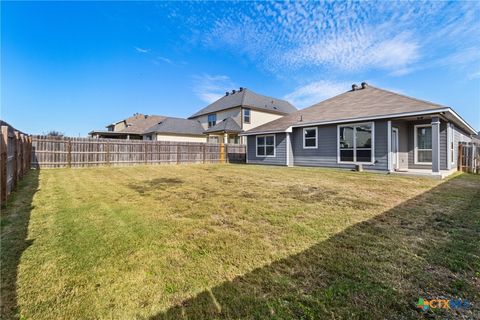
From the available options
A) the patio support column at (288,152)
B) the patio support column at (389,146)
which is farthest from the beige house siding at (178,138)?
the patio support column at (389,146)

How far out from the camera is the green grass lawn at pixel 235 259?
188 centimetres

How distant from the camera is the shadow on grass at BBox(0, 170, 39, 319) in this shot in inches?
74.1

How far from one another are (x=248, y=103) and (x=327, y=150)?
555 inches

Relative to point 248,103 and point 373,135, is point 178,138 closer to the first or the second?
point 248,103

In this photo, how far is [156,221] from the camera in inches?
154

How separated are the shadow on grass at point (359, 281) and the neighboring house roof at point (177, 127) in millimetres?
24915

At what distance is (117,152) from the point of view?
596 inches

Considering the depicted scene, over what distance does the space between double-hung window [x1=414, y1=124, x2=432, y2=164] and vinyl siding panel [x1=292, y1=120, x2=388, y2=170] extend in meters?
2.85

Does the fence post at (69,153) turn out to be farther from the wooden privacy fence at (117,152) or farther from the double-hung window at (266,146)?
the double-hung window at (266,146)

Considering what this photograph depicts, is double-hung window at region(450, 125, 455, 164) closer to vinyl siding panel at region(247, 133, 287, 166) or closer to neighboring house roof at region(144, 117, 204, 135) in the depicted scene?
vinyl siding panel at region(247, 133, 287, 166)

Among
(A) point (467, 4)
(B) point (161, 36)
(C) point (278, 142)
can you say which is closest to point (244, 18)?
(B) point (161, 36)

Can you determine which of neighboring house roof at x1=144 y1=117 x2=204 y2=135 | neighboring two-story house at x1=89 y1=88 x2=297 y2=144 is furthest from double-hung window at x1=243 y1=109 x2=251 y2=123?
neighboring house roof at x1=144 y1=117 x2=204 y2=135

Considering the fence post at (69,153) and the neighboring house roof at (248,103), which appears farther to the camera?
the neighboring house roof at (248,103)

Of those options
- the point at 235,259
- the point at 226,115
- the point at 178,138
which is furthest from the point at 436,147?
the point at 178,138
